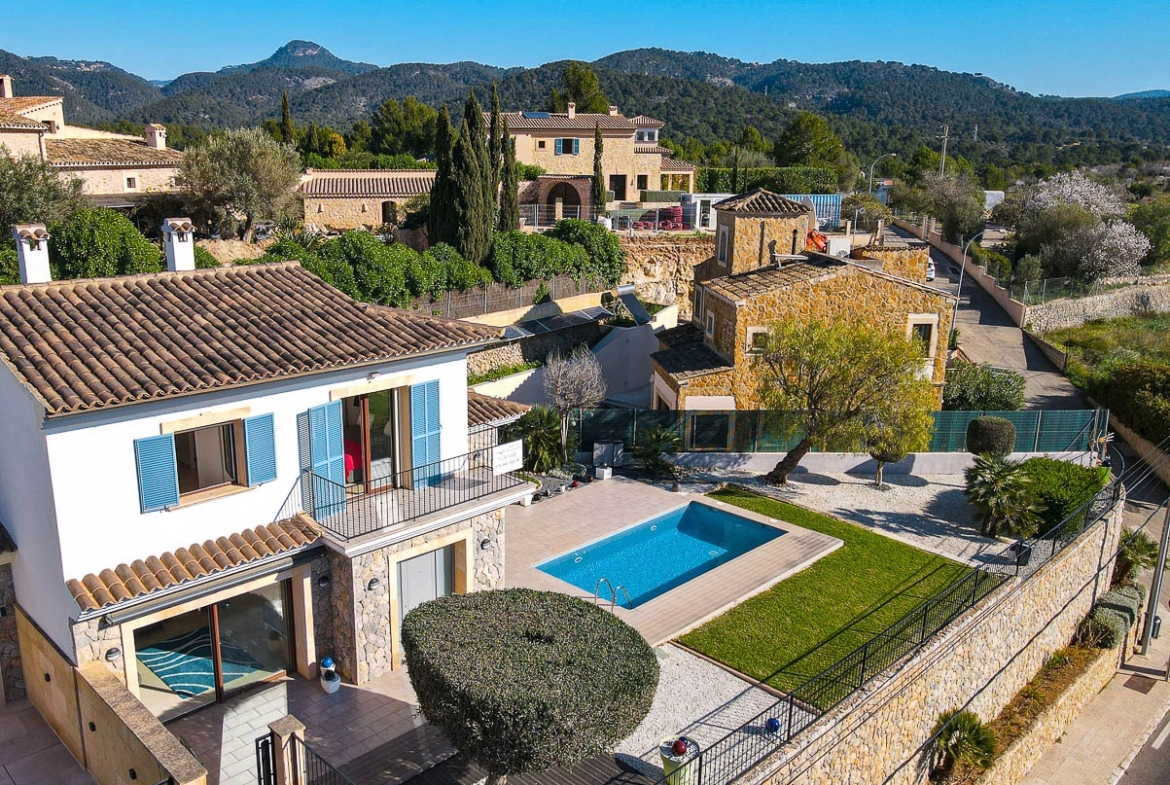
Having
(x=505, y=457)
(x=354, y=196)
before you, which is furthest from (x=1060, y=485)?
(x=354, y=196)

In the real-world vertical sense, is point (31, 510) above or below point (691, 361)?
above

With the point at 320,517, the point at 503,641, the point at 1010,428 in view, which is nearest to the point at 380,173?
the point at 1010,428

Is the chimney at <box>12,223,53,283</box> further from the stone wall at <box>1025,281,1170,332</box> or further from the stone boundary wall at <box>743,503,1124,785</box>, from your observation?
the stone wall at <box>1025,281,1170,332</box>

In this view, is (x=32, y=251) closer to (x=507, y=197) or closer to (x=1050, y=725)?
(x=1050, y=725)

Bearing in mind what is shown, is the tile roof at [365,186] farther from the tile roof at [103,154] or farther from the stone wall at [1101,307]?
the stone wall at [1101,307]

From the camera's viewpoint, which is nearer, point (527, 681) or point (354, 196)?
point (527, 681)

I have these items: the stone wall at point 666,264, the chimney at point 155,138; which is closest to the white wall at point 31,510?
the stone wall at point 666,264
